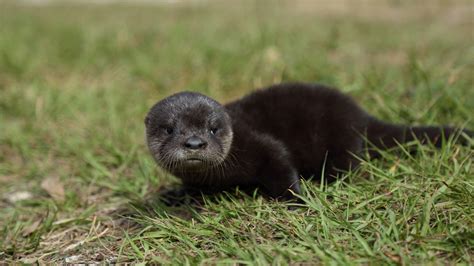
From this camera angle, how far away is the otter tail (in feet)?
13.3

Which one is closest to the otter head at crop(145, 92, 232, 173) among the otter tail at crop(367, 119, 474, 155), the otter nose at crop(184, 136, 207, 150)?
the otter nose at crop(184, 136, 207, 150)

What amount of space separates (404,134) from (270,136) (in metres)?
1.02

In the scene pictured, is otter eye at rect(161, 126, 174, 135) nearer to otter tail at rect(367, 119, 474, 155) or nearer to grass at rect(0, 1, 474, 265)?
grass at rect(0, 1, 474, 265)

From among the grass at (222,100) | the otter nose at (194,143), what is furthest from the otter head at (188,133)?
the grass at (222,100)

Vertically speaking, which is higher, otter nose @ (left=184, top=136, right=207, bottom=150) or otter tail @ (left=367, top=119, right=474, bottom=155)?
otter nose @ (left=184, top=136, right=207, bottom=150)

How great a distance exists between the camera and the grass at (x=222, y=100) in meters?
2.98

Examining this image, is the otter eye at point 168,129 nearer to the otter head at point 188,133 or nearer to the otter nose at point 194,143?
the otter head at point 188,133

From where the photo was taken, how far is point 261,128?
4.16 metres

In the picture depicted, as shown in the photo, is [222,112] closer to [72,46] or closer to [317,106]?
[317,106]

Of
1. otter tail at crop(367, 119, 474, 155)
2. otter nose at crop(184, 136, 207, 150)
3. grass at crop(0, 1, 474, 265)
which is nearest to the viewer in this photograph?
grass at crop(0, 1, 474, 265)

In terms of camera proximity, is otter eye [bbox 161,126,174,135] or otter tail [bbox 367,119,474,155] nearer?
otter eye [bbox 161,126,174,135]

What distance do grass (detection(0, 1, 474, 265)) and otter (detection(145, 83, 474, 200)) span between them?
174mm

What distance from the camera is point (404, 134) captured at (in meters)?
4.14

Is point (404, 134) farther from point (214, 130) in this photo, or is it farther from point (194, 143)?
point (194, 143)
